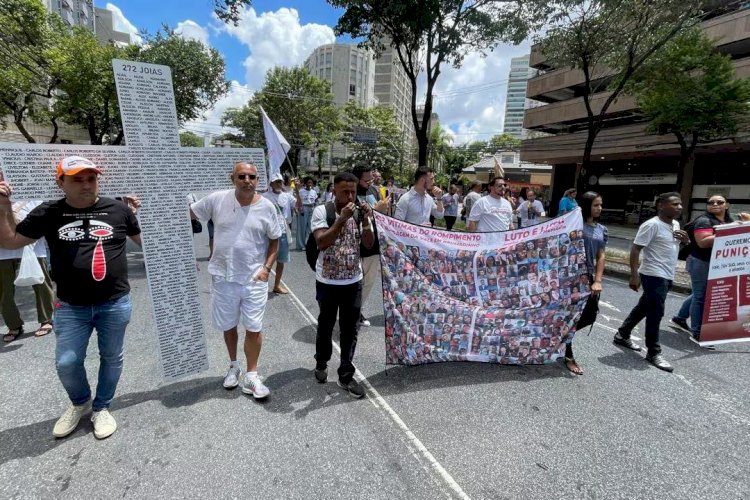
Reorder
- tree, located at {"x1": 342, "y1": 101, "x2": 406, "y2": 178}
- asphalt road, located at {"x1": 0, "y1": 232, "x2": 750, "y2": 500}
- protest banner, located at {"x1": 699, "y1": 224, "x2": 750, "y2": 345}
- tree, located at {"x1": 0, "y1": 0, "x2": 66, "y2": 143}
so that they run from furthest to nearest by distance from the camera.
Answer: tree, located at {"x1": 342, "y1": 101, "x2": 406, "y2": 178}, tree, located at {"x1": 0, "y1": 0, "x2": 66, "y2": 143}, protest banner, located at {"x1": 699, "y1": 224, "x2": 750, "y2": 345}, asphalt road, located at {"x1": 0, "y1": 232, "x2": 750, "y2": 500}

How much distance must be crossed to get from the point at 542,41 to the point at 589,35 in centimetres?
134

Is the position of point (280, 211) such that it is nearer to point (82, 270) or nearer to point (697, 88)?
point (82, 270)

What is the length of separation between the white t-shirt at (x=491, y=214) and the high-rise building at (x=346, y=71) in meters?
79.3

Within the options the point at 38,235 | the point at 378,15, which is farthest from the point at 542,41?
the point at 38,235

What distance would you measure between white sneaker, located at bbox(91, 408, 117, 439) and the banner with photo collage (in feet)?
6.82

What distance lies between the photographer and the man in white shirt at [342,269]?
10.1 ft

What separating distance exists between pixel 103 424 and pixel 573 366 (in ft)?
12.8

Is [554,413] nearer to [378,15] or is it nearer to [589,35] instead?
[378,15]

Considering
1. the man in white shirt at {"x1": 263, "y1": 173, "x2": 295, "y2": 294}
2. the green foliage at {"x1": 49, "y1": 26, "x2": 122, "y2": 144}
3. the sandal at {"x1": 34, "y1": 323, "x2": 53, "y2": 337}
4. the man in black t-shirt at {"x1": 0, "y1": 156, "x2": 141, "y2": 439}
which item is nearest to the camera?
the man in black t-shirt at {"x1": 0, "y1": 156, "x2": 141, "y2": 439}

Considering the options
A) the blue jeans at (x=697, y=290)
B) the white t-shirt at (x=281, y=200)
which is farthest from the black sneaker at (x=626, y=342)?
the white t-shirt at (x=281, y=200)

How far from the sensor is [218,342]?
13.6 ft

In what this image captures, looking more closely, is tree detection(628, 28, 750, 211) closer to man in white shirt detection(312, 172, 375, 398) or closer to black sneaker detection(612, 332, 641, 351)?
black sneaker detection(612, 332, 641, 351)

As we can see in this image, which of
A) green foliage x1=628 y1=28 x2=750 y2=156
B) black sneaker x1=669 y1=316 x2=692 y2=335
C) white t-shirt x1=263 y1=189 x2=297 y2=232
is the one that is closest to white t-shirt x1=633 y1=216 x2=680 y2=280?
black sneaker x1=669 y1=316 x2=692 y2=335

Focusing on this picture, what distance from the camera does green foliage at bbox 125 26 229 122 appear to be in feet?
48.6
